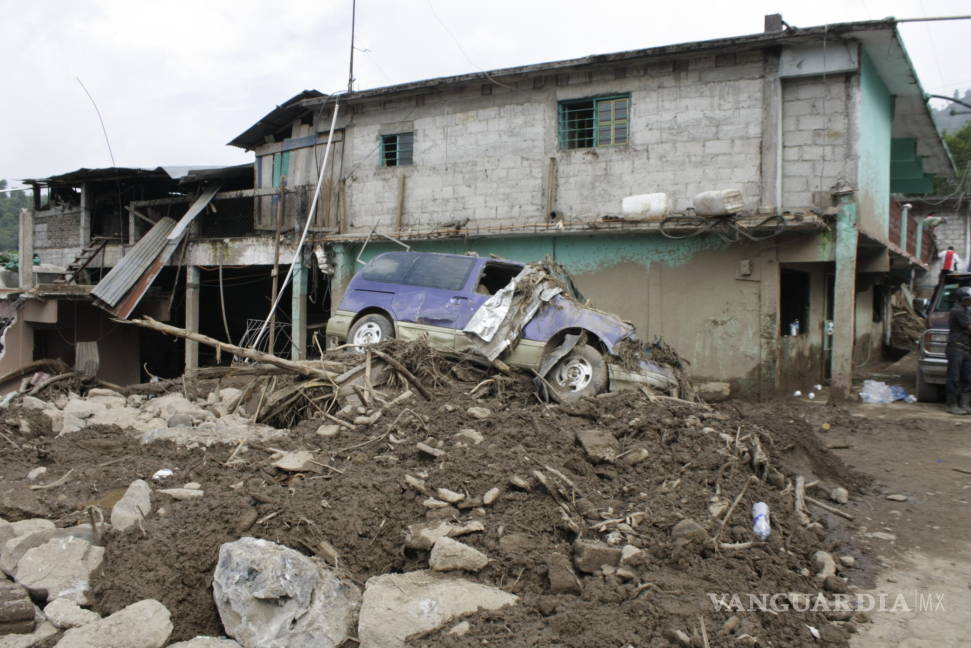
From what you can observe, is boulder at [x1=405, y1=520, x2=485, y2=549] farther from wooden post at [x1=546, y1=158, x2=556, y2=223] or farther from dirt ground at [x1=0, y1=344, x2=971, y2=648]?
wooden post at [x1=546, y1=158, x2=556, y2=223]

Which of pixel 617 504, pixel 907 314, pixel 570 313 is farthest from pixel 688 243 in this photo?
pixel 907 314

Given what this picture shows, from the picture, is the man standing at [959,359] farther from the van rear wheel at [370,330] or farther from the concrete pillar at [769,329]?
the van rear wheel at [370,330]

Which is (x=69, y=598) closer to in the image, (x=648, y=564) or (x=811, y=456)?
(x=648, y=564)

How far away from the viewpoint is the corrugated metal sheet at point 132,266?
603 inches

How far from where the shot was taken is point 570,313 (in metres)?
8.28

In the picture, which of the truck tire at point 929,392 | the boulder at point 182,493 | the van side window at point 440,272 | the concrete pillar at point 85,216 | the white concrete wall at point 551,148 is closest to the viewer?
the boulder at point 182,493

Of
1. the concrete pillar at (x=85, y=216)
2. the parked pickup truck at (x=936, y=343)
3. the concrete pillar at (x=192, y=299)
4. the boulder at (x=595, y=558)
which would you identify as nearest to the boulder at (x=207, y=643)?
the boulder at (x=595, y=558)

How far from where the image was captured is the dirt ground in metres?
3.89

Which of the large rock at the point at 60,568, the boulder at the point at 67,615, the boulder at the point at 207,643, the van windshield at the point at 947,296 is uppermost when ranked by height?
the van windshield at the point at 947,296

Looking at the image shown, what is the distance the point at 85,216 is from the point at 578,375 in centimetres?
1783

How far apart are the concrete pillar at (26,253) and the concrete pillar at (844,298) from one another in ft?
54.5

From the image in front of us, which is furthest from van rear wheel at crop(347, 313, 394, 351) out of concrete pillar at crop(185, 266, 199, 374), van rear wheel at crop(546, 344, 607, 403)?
concrete pillar at crop(185, 266, 199, 374)

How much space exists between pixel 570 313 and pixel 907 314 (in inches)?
666

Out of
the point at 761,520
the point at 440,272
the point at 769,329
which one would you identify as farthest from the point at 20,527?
the point at 769,329
